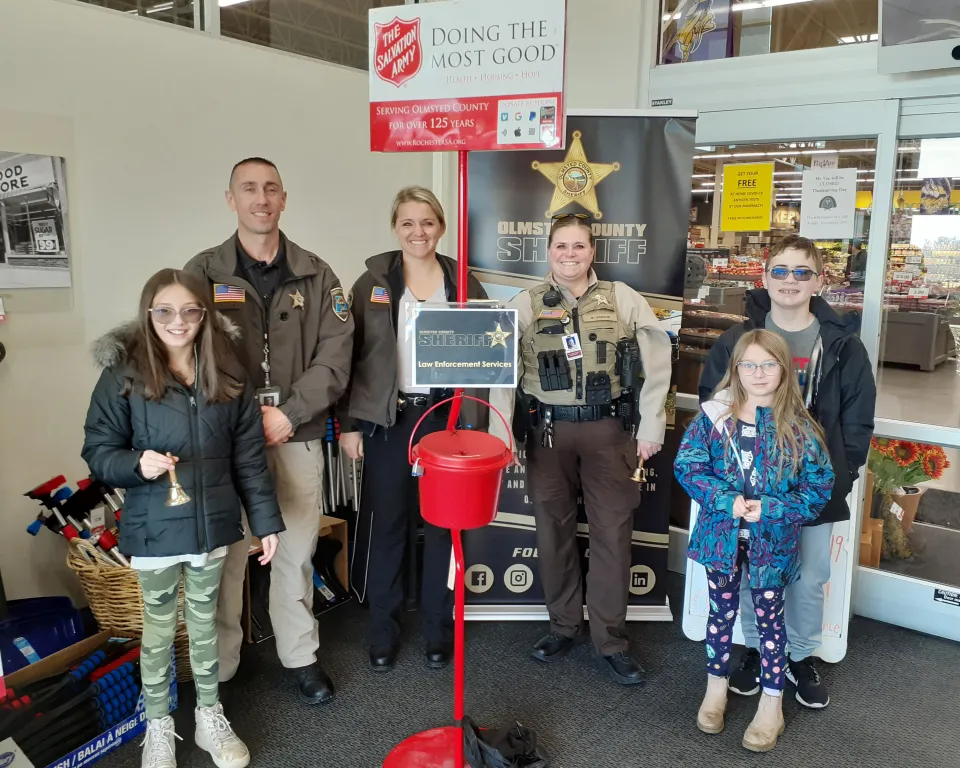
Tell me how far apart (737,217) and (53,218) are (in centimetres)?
287

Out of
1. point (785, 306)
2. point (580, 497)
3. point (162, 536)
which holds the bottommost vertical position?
point (580, 497)

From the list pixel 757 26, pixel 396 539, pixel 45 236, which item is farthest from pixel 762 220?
pixel 45 236

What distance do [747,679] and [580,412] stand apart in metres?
1.13

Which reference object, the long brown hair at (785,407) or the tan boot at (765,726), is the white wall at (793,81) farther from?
the tan boot at (765,726)

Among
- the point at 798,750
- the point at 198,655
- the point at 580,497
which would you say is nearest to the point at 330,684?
the point at 198,655

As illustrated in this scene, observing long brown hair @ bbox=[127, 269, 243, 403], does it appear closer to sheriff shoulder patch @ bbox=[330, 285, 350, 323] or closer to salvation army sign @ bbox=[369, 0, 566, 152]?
sheriff shoulder patch @ bbox=[330, 285, 350, 323]

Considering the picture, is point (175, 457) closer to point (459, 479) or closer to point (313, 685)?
point (459, 479)

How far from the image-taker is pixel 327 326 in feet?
8.21

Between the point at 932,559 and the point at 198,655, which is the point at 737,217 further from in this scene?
the point at 198,655

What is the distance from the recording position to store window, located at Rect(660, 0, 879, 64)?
310 centimetres

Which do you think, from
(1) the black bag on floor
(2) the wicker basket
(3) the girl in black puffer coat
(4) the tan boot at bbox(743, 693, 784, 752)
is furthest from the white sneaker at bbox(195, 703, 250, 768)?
(4) the tan boot at bbox(743, 693, 784, 752)

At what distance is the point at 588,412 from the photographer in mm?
2664

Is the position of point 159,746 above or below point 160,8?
below

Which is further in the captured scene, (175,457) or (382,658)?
(382,658)
